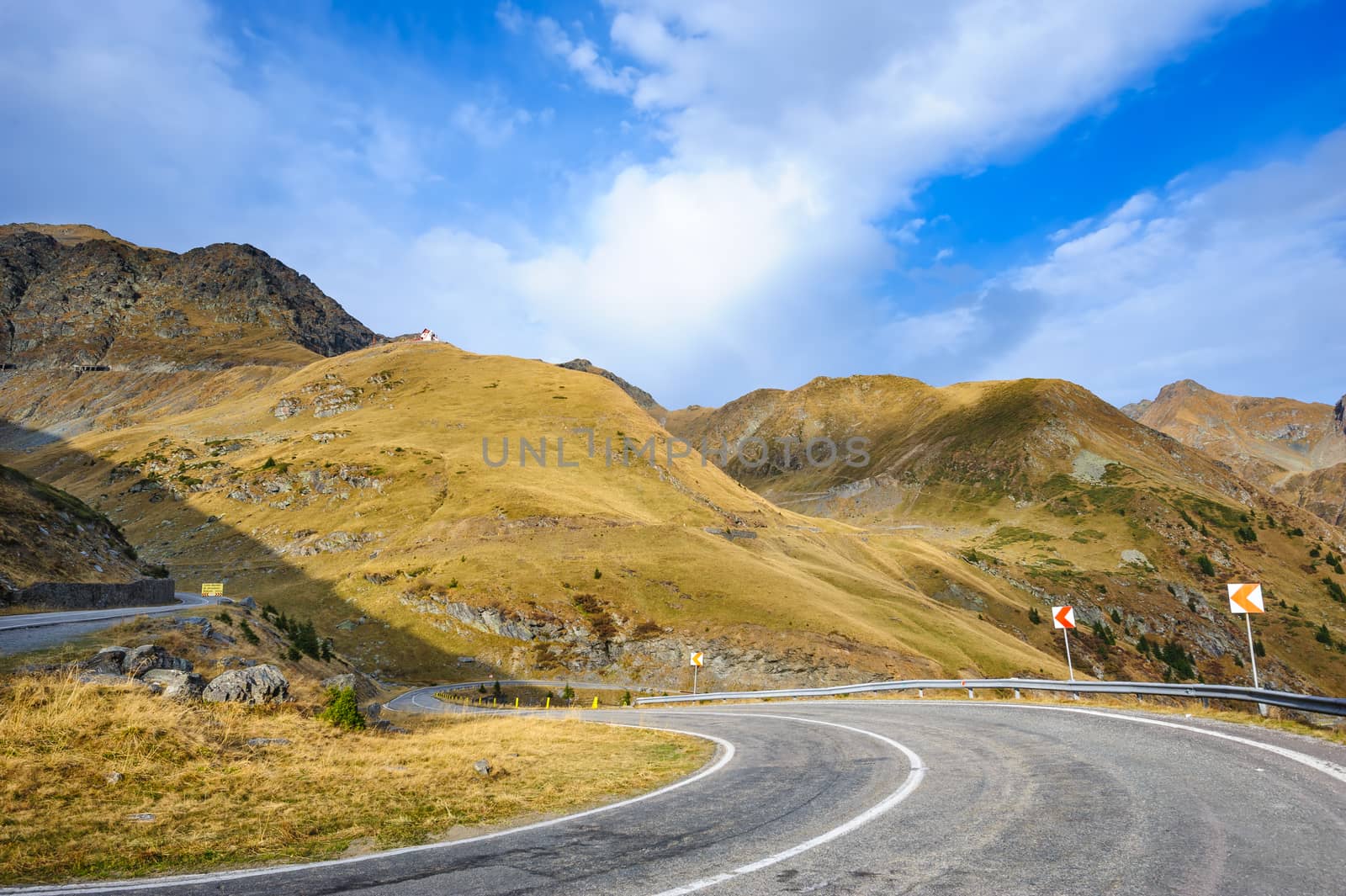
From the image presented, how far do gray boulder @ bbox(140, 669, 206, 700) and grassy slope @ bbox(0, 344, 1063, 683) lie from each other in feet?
156

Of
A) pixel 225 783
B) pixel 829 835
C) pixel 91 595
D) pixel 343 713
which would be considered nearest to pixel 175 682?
pixel 343 713

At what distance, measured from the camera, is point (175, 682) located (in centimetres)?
1575

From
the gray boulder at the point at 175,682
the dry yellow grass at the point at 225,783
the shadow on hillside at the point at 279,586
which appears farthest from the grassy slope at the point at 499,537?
the dry yellow grass at the point at 225,783

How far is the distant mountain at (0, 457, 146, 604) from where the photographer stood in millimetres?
30625

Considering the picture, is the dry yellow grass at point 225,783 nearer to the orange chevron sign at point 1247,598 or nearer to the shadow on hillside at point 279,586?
the orange chevron sign at point 1247,598

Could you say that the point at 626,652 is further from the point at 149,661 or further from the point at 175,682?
the point at 175,682

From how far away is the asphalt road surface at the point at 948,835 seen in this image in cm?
610

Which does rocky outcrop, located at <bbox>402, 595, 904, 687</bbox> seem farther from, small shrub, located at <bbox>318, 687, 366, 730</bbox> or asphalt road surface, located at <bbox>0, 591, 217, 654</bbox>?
small shrub, located at <bbox>318, 687, 366, 730</bbox>

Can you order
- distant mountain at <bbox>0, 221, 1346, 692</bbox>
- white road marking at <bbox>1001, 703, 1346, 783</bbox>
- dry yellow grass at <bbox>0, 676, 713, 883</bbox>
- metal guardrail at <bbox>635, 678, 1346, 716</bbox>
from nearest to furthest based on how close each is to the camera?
dry yellow grass at <bbox>0, 676, 713, 883</bbox>, white road marking at <bbox>1001, 703, 1346, 783</bbox>, metal guardrail at <bbox>635, 678, 1346, 716</bbox>, distant mountain at <bbox>0, 221, 1346, 692</bbox>

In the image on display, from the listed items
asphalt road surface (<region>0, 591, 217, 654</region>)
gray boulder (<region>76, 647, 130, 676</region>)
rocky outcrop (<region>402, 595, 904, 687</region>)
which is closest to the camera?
gray boulder (<region>76, 647, 130, 676</region>)

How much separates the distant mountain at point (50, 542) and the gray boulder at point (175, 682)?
18292mm

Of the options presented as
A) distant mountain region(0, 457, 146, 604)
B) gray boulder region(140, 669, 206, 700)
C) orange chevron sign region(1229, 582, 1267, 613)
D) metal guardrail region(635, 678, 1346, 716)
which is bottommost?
metal guardrail region(635, 678, 1346, 716)

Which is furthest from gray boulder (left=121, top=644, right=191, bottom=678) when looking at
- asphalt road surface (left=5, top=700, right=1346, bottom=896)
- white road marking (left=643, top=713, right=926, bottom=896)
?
white road marking (left=643, top=713, right=926, bottom=896)

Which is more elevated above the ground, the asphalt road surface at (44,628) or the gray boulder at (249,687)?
the asphalt road surface at (44,628)
